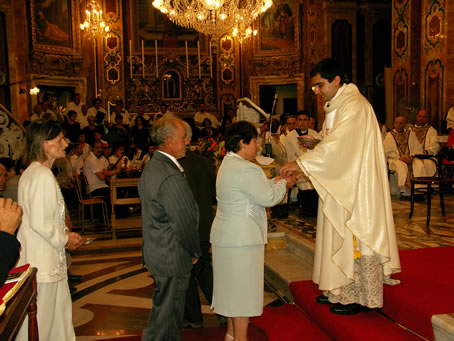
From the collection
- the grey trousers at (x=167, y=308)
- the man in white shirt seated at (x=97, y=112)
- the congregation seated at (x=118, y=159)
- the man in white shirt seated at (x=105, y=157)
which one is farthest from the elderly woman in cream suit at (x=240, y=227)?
the man in white shirt seated at (x=97, y=112)

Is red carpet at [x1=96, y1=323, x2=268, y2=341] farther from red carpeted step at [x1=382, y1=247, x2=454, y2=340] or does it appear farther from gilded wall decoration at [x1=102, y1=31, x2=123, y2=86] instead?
gilded wall decoration at [x1=102, y1=31, x2=123, y2=86]

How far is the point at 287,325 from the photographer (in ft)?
12.5

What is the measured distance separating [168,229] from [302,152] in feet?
16.1

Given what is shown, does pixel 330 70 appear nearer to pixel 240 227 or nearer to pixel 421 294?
pixel 240 227

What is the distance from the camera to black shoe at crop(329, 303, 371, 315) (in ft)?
10.8

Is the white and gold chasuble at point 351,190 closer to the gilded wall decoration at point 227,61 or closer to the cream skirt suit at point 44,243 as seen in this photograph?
the cream skirt suit at point 44,243

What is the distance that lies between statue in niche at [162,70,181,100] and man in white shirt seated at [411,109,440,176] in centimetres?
1152

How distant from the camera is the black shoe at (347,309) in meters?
3.31

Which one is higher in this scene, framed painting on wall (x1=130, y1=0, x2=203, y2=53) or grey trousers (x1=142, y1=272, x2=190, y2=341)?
framed painting on wall (x1=130, y1=0, x2=203, y2=53)

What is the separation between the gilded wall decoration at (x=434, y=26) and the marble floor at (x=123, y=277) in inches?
176

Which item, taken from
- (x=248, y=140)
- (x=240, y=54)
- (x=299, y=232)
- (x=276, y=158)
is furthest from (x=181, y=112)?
(x=248, y=140)

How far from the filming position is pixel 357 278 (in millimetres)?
3205

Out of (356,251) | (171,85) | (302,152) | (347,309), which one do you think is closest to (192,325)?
(347,309)

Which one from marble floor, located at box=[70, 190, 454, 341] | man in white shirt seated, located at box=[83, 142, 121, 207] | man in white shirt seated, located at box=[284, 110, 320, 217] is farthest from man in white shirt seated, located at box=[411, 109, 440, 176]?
man in white shirt seated, located at box=[83, 142, 121, 207]
